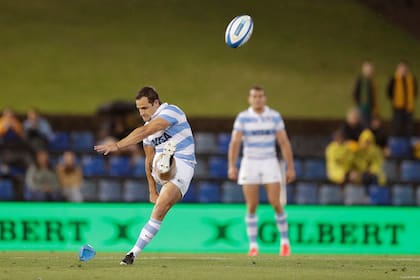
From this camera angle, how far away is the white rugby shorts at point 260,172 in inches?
636

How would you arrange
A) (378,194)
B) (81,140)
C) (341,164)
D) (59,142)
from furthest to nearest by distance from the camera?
(81,140), (59,142), (341,164), (378,194)

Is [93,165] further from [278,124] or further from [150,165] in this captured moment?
[150,165]

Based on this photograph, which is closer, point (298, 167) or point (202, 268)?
point (202, 268)

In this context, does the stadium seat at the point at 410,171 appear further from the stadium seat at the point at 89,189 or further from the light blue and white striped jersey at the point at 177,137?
the light blue and white striped jersey at the point at 177,137

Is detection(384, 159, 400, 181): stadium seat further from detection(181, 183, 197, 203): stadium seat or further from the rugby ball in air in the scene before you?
the rugby ball in air

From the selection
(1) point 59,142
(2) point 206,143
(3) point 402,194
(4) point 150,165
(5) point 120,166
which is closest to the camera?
(4) point 150,165

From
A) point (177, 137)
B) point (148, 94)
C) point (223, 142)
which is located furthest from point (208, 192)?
point (148, 94)

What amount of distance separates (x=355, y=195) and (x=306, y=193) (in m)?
1.07

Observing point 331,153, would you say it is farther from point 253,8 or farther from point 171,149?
point 253,8

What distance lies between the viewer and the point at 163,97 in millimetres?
31766

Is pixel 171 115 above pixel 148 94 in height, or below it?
below

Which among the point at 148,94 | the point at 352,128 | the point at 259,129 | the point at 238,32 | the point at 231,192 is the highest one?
the point at 238,32

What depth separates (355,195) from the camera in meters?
20.7

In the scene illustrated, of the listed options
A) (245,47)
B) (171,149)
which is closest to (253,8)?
(245,47)
